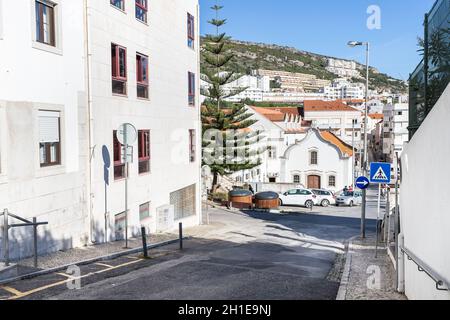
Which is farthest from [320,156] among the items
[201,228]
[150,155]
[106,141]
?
[106,141]

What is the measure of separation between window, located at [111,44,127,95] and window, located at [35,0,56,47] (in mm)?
3462

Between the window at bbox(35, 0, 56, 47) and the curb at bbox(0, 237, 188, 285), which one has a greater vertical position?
the window at bbox(35, 0, 56, 47)

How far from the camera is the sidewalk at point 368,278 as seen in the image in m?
8.03

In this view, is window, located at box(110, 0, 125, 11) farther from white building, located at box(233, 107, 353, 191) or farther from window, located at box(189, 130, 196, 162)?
white building, located at box(233, 107, 353, 191)

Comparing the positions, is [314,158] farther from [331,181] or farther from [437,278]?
[437,278]

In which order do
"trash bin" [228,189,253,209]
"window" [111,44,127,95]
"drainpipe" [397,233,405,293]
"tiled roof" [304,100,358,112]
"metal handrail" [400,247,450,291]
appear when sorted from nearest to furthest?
"metal handrail" [400,247,450,291] < "drainpipe" [397,233,405,293] < "window" [111,44,127,95] < "trash bin" [228,189,253,209] < "tiled roof" [304,100,358,112]

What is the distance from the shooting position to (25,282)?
8.29m

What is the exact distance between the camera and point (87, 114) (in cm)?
1317

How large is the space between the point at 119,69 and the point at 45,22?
4.18m

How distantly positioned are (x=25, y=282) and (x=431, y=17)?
8.39 meters

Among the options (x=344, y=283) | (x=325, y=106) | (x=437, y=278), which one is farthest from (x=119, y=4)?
(x=325, y=106)

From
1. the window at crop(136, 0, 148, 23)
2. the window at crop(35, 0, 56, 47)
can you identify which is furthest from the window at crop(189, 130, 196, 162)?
the window at crop(35, 0, 56, 47)

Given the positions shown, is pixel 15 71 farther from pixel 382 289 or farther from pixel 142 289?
pixel 382 289

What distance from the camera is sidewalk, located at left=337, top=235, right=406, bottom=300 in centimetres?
803
